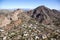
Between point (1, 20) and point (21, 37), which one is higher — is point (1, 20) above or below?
above

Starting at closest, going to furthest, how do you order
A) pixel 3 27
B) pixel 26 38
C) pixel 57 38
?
pixel 26 38, pixel 57 38, pixel 3 27

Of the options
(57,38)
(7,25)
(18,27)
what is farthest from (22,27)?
(57,38)

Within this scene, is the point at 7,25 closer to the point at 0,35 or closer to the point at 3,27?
the point at 3,27

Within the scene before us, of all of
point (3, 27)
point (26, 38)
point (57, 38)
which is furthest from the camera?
point (3, 27)

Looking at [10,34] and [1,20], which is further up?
[1,20]

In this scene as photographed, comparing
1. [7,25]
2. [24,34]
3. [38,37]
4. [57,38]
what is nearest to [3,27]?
[7,25]

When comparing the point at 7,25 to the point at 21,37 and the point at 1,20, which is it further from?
the point at 21,37

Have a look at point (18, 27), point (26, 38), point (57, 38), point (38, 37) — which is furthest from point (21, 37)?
point (57, 38)

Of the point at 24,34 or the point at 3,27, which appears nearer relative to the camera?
the point at 24,34

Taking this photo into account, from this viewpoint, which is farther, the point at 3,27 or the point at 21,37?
the point at 3,27
